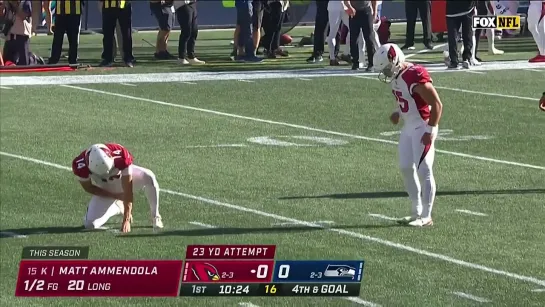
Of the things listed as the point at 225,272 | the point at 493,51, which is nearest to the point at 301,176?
the point at 225,272

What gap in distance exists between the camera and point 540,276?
37.0 feet

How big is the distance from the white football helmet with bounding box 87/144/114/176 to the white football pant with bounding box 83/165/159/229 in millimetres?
317

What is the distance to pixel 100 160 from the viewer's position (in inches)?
516

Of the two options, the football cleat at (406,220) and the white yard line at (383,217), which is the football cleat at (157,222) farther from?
the football cleat at (406,220)

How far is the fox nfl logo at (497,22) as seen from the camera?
1023 inches

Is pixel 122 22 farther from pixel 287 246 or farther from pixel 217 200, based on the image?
pixel 287 246

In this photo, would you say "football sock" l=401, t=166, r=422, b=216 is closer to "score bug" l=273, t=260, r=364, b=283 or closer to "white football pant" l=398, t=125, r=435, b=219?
"white football pant" l=398, t=125, r=435, b=219

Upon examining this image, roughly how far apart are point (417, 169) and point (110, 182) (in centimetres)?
271

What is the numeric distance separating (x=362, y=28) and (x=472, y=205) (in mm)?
10150

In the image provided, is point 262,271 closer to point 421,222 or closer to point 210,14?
point 421,222

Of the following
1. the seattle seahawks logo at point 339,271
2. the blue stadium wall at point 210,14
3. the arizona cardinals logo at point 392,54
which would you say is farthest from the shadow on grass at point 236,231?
the blue stadium wall at point 210,14

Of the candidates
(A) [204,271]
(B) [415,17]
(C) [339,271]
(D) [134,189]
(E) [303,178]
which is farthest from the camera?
(B) [415,17]

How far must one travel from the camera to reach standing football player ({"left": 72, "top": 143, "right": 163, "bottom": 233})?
13180 millimetres

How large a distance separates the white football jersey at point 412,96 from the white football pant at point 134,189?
2.26m
